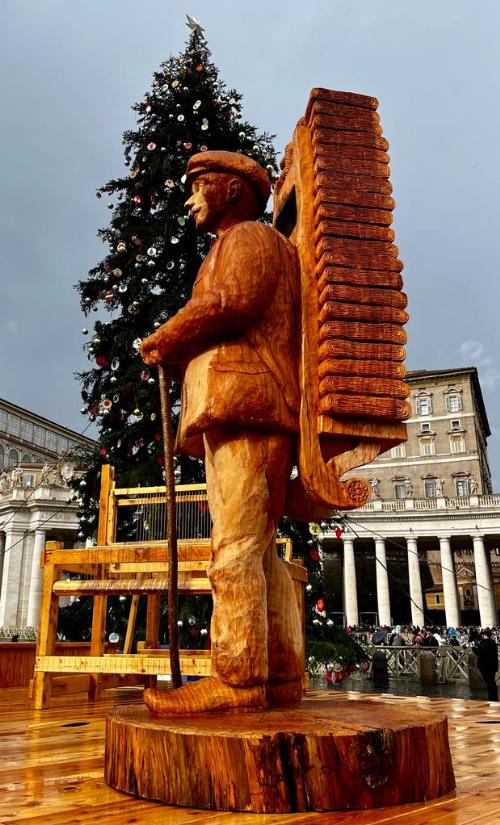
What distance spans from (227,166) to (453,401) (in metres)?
56.2

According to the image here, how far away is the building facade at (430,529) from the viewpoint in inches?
1657

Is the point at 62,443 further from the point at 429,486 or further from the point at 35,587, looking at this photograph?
the point at 429,486

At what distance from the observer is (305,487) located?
2066 millimetres

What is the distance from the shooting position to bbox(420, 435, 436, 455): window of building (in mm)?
55094

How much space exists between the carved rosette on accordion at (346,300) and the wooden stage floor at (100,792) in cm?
87

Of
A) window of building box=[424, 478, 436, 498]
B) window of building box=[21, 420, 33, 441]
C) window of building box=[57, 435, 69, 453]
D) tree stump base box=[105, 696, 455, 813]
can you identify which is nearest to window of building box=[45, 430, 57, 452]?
window of building box=[57, 435, 69, 453]

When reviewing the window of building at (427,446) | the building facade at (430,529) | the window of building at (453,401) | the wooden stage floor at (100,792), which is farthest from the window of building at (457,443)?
the wooden stage floor at (100,792)

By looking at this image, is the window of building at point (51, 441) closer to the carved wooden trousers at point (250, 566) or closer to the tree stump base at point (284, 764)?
the carved wooden trousers at point (250, 566)

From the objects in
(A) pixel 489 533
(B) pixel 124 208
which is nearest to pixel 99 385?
(B) pixel 124 208

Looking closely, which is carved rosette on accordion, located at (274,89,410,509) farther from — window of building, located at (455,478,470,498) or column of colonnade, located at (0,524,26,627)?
window of building, located at (455,478,470,498)

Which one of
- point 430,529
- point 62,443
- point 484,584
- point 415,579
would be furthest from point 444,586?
point 62,443

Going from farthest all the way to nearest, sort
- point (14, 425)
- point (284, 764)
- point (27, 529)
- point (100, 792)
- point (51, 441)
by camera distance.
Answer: point (51, 441) < point (14, 425) < point (27, 529) < point (100, 792) < point (284, 764)

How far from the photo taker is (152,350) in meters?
2.28

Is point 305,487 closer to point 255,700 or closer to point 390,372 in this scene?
point 390,372
